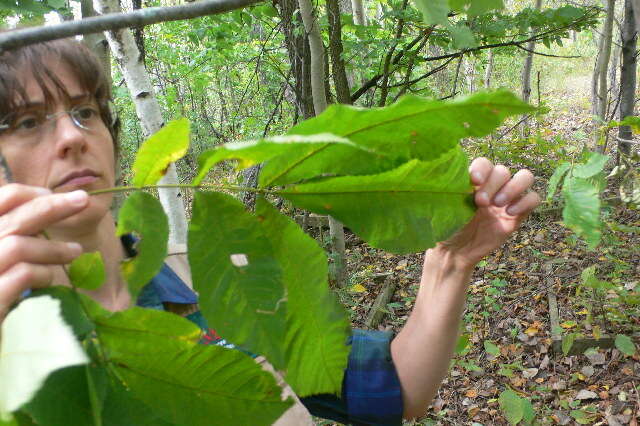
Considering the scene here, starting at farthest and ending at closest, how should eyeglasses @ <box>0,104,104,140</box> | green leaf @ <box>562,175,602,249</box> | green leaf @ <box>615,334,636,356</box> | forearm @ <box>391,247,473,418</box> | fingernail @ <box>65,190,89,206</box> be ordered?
green leaf @ <box>615,334,636,356</box>, forearm @ <box>391,247,473,418</box>, eyeglasses @ <box>0,104,104,140</box>, green leaf @ <box>562,175,602,249</box>, fingernail @ <box>65,190,89,206</box>

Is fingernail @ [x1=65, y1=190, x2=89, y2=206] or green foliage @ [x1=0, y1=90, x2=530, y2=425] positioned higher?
fingernail @ [x1=65, y1=190, x2=89, y2=206]

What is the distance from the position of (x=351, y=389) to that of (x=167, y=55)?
821cm

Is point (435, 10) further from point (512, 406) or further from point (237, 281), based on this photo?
point (512, 406)

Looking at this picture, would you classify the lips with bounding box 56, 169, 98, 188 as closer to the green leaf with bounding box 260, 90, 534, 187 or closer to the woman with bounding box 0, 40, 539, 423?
the woman with bounding box 0, 40, 539, 423

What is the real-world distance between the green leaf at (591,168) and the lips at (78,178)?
820mm

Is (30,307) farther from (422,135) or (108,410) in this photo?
(422,135)

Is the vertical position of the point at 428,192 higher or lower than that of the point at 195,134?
higher

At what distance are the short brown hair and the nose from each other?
0.16 ft

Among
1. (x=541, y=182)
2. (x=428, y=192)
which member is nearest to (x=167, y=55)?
(x=541, y=182)

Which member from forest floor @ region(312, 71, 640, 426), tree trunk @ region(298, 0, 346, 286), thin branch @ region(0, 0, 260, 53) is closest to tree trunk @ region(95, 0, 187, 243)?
tree trunk @ region(298, 0, 346, 286)

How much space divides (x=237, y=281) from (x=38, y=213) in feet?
0.68

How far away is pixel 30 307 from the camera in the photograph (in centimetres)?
31

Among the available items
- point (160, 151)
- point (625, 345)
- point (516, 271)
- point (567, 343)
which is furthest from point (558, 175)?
point (516, 271)

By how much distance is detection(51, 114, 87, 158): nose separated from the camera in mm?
767
